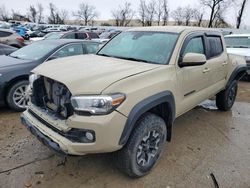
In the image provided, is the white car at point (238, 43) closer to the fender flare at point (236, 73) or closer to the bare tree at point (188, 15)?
the fender flare at point (236, 73)

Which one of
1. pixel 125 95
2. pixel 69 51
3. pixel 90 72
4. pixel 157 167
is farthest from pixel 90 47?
pixel 125 95

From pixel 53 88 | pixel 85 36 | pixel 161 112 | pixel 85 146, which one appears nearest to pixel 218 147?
pixel 161 112

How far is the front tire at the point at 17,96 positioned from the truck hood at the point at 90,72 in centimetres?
197

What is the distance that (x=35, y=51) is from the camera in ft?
19.5

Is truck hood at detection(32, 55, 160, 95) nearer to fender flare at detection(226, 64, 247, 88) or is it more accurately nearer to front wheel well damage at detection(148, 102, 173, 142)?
front wheel well damage at detection(148, 102, 173, 142)

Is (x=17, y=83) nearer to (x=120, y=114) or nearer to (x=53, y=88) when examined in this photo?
(x=53, y=88)

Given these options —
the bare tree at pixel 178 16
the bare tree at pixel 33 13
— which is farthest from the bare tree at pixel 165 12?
the bare tree at pixel 33 13

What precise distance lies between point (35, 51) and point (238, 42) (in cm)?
766

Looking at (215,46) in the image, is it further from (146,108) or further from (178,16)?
(178,16)

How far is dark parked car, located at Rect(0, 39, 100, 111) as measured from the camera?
197 inches

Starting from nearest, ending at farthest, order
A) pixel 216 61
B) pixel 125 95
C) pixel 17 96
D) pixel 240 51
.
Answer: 1. pixel 125 95
2. pixel 216 61
3. pixel 17 96
4. pixel 240 51

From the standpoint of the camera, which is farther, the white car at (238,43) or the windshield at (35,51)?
the white car at (238,43)

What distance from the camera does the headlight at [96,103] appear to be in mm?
2547

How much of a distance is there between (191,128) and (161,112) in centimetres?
162
